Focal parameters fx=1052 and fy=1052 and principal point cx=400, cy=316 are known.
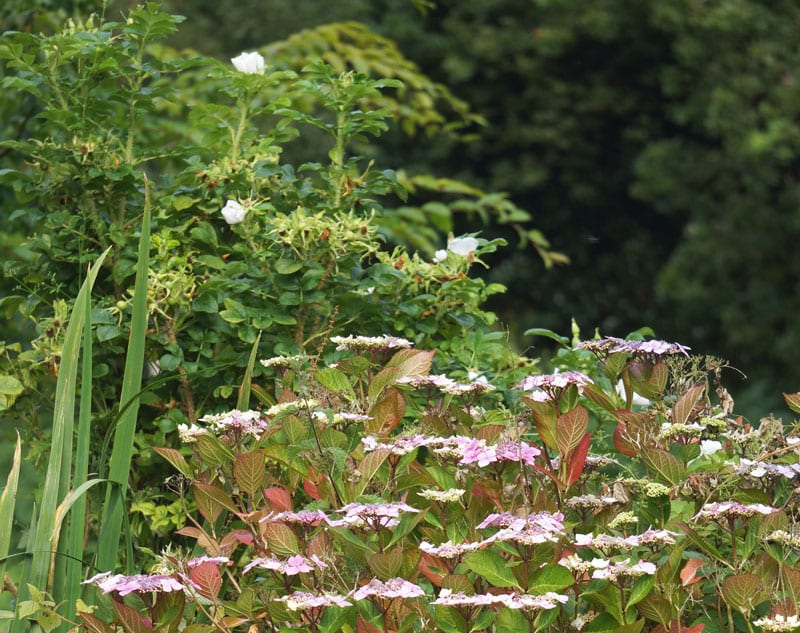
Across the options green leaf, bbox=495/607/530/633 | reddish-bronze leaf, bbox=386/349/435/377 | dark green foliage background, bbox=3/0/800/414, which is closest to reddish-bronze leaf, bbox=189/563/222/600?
green leaf, bbox=495/607/530/633

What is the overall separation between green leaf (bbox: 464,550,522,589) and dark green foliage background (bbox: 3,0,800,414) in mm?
6247

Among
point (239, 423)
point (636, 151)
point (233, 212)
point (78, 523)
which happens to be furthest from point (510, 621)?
point (636, 151)

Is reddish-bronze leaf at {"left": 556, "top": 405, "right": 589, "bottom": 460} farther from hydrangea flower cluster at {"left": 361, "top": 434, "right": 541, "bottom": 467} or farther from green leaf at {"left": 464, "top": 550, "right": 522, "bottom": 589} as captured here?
green leaf at {"left": 464, "top": 550, "right": 522, "bottom": 589}

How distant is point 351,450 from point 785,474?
0.69 m

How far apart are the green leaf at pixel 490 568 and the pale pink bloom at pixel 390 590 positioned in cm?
9

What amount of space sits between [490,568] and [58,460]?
81 cm

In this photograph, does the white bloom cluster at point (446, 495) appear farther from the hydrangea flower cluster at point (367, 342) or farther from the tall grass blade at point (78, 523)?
the tall grass blade at point (78, 523)

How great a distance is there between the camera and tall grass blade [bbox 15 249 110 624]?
1.76 meters

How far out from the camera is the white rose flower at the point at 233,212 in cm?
243

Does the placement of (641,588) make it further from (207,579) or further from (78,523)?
(78,523)

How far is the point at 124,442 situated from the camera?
6.23 ft

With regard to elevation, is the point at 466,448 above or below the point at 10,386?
above

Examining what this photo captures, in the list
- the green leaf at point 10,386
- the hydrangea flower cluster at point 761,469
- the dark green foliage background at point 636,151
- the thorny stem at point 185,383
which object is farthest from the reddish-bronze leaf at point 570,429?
the dark green foliage background at point 636,151

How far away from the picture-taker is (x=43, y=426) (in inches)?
117
